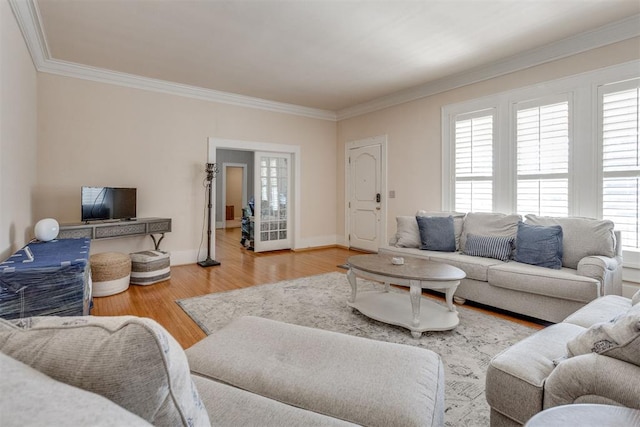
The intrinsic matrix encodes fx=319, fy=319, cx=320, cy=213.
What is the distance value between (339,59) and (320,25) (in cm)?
86

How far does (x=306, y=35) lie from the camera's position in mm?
3441

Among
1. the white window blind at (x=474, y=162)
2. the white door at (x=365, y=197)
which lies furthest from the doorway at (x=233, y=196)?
the white window blind at (x=474, y=162)

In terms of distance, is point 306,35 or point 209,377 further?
point 306,35

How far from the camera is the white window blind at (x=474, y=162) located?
432 centimetres

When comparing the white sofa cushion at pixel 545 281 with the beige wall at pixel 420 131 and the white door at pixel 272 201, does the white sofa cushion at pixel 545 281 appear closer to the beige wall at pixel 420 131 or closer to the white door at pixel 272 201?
the beige wall at pixel 420 131

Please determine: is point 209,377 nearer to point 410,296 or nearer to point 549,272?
point 410,296

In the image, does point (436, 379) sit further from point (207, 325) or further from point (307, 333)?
point (207, 325)

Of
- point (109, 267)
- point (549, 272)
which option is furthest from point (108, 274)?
point (549, 272)

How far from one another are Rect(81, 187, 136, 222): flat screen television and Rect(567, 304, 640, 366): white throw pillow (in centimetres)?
479

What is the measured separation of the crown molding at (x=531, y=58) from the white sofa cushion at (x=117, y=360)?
470 cm

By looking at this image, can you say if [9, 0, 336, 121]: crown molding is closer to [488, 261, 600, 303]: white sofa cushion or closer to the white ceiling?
the white ceiling

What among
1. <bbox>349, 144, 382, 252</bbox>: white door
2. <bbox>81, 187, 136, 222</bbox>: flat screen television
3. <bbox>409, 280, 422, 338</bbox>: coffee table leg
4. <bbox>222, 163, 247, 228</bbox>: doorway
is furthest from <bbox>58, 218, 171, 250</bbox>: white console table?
<bbox>222, 163, 247, 228</bbox>: doorway

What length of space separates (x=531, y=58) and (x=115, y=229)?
556 cm

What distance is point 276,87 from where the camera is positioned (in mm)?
5145
